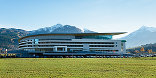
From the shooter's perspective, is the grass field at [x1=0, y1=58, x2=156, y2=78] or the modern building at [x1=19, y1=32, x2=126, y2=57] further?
the modern building at [x1=19, y1=32, x2=126, y2=57]

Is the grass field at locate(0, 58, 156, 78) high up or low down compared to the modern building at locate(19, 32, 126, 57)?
down

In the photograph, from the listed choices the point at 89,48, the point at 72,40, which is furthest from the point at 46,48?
the point at 89,48

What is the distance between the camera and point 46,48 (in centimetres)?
10394

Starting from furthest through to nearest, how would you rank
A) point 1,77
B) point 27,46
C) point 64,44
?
point 27,46 < point 64,44 < point 1,77

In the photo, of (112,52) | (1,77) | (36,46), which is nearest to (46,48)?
(36,46)

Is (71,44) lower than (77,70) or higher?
higher

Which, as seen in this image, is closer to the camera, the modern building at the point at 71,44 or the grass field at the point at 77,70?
the grass field at the point at 77,70

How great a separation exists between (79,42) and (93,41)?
8175 mm

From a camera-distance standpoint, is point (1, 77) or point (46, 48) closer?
point (1, 77)

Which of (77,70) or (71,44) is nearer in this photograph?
(77,70)

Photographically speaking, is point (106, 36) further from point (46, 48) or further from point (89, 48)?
point (46, 48)

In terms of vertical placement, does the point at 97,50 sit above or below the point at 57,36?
below

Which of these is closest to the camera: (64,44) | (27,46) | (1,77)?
(1,77)

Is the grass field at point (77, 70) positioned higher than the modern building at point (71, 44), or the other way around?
the modern building at point (71, 44)
